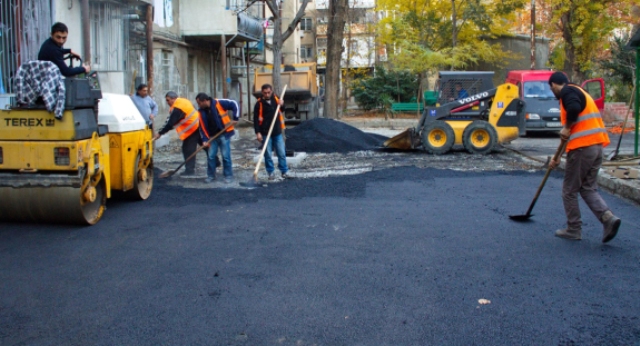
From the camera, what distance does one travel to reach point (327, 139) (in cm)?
1538

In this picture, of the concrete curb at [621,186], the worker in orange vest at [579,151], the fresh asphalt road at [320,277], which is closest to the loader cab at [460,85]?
the concrete curb at [621,186]

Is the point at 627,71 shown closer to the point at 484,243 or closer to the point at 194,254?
the point at 484,243

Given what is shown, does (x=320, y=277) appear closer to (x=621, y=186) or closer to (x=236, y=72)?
(x=621, y=186)

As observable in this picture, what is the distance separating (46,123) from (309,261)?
118 inches

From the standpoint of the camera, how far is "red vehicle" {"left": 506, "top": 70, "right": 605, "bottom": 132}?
61.9ft

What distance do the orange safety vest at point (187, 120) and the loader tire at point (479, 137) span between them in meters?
6.26

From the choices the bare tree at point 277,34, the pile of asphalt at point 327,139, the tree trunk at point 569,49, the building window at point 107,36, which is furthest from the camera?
the tree trunk at point 569,49

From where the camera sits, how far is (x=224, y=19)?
Result: 21703 mm

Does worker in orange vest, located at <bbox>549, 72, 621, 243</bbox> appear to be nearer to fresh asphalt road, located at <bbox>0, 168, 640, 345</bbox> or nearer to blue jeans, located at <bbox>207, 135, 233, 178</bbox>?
fresh asphalt road, located at <bbox>0, 168, 640, 345</bbox>

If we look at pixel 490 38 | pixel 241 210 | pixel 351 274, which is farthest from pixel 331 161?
pixel 490 38

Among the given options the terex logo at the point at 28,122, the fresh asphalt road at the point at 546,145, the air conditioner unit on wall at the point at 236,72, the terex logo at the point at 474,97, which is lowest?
the fresh asphalt road at the point at 546,145

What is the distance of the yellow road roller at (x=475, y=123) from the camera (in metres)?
13.5

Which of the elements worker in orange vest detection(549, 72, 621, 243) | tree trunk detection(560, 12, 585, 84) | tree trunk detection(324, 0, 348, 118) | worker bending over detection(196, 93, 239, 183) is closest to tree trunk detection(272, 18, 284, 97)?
worker bending over detection(196, 93, 239, 183)

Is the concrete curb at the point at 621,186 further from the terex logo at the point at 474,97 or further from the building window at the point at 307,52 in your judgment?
the building window at the point at 307,52
